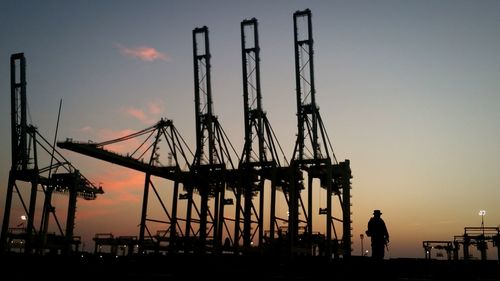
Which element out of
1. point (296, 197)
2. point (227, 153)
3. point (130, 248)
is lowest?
point (130, 248)

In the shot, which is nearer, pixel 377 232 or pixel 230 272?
pixel 230 272

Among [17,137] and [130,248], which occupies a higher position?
[17,137]

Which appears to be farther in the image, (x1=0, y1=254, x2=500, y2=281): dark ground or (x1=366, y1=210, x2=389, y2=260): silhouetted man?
(x1=366, y1=210, x2=389, y2=260): silhouetted man

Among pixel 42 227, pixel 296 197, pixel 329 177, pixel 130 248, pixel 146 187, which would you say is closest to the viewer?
pixel 329 177

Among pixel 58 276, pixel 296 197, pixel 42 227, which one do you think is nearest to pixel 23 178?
pixel 42 227

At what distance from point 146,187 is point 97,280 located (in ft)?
122

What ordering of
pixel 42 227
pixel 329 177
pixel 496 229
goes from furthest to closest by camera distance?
pixel 42 227 → pixel 496 229 → pixel 329 177

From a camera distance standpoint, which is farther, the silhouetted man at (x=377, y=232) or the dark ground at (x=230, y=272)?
the silhouetted man at (x=377, y=232)

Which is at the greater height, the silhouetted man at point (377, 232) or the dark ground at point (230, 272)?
the silhouetted man at point (377, 232)

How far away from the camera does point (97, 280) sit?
1220 cm

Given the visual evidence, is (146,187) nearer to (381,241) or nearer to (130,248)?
(130,248)

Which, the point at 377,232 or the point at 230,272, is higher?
the point at 377,232

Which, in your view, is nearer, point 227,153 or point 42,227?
point 227,153

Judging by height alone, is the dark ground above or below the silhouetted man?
below
